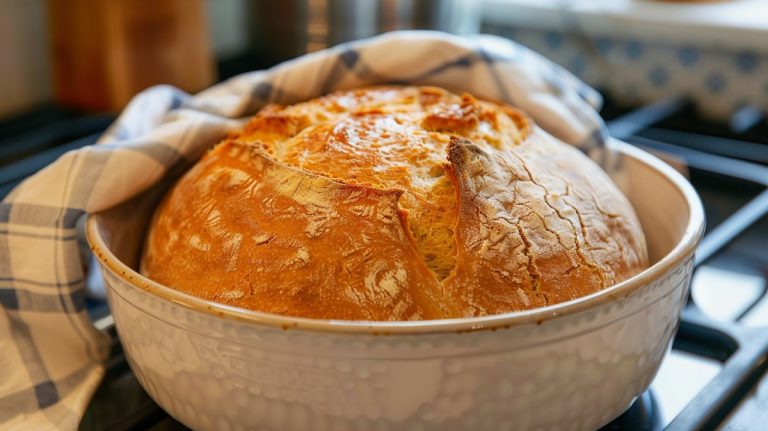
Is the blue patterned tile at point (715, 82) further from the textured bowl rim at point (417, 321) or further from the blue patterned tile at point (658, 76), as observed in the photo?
the textured bowl rim at point (417, 321)

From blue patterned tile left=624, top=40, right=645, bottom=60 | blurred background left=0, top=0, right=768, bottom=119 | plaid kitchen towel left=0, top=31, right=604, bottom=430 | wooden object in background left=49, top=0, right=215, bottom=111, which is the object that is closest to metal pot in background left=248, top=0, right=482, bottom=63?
blurred background left=0, top=0, right=768, bottom=119

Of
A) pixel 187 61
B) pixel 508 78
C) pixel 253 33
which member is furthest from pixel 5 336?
pixel 253 33

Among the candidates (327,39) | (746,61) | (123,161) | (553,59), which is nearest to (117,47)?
(327,39)

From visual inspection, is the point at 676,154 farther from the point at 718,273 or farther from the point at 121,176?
the point at 121,176

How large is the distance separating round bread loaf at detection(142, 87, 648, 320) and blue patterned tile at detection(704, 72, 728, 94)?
808 millimetres

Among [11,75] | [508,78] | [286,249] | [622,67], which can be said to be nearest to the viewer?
[286,249]

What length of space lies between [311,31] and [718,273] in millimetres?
800

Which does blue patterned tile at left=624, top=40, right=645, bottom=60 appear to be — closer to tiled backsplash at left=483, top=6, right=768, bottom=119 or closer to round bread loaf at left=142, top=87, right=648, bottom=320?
tiled backsplash at left=483, top=6, right=768, bottom=119

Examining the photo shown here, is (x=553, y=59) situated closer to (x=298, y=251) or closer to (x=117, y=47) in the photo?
(x=117, y=47)

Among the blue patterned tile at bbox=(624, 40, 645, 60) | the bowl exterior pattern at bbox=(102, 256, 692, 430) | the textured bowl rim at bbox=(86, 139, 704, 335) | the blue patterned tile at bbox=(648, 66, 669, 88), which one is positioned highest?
the textured bowl rim at bbox=(86, 139, 704, 335)

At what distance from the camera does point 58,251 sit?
664mm

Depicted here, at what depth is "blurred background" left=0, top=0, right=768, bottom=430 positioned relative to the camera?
942mm

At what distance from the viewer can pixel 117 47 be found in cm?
125

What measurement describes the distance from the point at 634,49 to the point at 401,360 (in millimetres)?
1156
